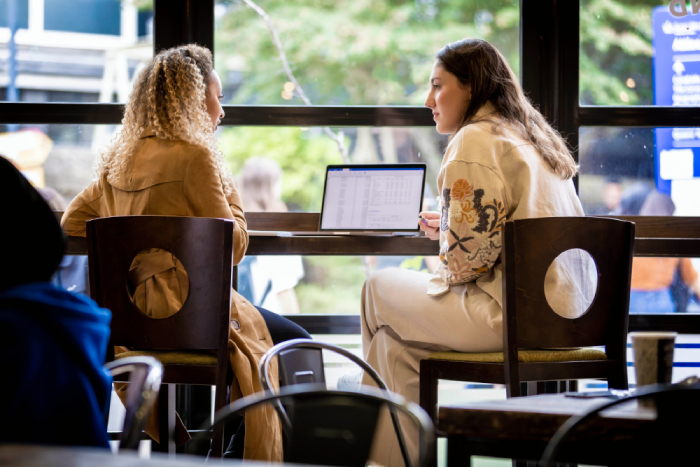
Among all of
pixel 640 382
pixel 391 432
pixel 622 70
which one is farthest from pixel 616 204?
pixel 640 382

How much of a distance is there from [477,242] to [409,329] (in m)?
0.31

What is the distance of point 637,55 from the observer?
284cm

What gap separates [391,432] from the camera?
1.79 meters

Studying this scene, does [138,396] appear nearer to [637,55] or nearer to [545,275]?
[545,275]

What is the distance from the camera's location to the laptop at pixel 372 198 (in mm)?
2471

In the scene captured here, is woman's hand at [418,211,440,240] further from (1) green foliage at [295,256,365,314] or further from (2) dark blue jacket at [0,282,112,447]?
(2) dark blue jacket at [0,282,112,447]

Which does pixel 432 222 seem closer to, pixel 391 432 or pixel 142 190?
pixel 391 432

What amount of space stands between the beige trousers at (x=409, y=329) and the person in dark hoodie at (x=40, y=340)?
43.5 inches

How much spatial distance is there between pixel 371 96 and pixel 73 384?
7.46 ft

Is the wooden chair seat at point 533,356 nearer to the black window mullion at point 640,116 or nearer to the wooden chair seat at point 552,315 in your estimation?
the wooden chair seat at point 552,315

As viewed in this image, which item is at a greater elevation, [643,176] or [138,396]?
[643,176]

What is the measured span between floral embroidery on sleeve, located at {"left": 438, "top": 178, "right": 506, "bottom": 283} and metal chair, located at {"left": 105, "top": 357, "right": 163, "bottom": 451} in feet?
3.34

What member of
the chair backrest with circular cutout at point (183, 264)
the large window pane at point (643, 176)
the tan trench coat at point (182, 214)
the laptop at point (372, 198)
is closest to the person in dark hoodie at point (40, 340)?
the chair backrest with circular cutout at point (183, 264)

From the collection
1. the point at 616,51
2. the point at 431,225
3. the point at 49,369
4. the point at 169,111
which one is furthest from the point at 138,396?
the point at 616,51
